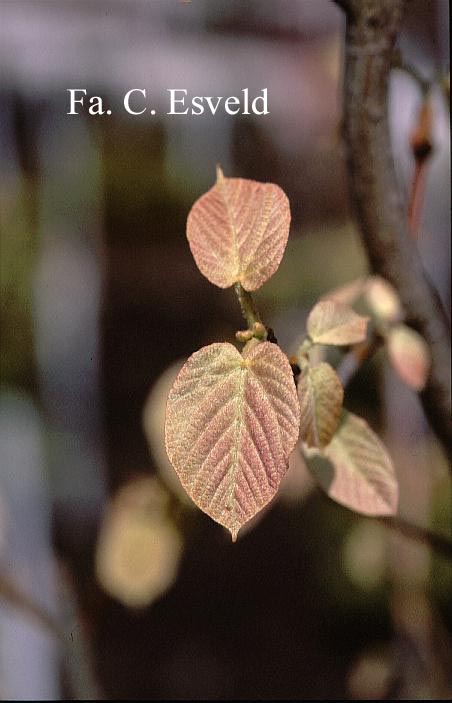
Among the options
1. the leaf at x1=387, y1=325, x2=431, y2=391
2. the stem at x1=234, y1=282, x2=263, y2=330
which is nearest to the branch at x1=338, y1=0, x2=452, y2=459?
the leaf at x1=387, y1=325, x2=431, y2=391

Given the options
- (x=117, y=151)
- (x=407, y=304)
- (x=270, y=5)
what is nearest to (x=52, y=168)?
(x=117, y=151)

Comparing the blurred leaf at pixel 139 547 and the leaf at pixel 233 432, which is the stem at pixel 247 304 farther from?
the blurred leaf at pixel 139 547

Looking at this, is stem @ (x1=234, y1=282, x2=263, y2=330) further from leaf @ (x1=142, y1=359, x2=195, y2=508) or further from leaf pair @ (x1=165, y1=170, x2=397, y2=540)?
leaf @ (x1=142, y1=359, x2=195, y2=508)

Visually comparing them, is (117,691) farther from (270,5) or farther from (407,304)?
(270,5)

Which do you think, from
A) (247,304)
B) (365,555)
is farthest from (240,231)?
(365,555)

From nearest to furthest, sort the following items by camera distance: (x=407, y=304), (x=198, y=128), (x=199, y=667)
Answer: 1. (x=407, y=304)
2. (x=198, y=128)
3. (x=199, y=667)

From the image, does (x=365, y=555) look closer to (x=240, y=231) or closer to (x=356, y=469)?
(x=356, y=469)

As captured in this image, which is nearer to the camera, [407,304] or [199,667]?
[407,304]
